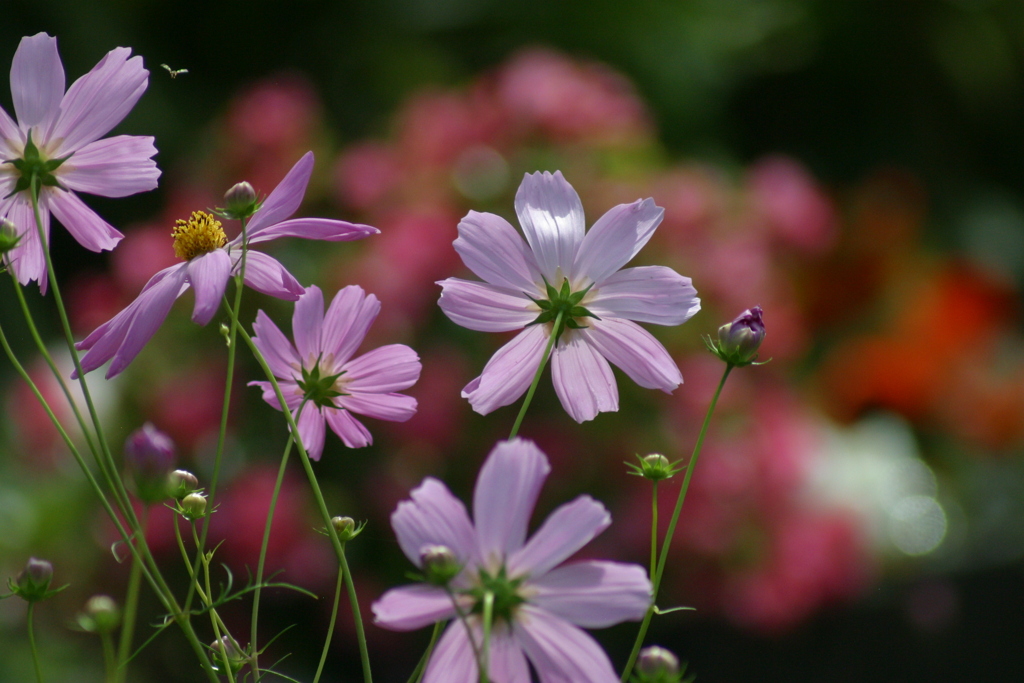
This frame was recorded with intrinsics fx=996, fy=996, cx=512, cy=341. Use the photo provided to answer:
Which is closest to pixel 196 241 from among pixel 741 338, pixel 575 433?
pixel 741 338

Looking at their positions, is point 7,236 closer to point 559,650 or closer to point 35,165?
point 35,165

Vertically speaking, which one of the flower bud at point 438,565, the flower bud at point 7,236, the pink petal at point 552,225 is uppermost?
the pink petal at point 552,225

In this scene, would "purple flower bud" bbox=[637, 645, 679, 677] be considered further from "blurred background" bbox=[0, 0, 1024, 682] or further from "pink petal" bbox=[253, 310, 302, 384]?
"blurred background" bbox=[0, 0, 1024, 682]

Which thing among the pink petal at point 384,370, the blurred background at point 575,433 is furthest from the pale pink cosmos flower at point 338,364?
the blurred background at point 575,433

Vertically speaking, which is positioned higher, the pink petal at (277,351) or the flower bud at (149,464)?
the flower bud at (149,464)

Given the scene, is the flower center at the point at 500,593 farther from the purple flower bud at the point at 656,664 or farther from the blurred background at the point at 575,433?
the blurred background at the point at 575,433

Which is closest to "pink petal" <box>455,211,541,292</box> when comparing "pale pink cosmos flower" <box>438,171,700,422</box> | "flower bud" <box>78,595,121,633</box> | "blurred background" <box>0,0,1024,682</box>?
"pale pink cosmos flower" <box>438,171,700,422</box>
